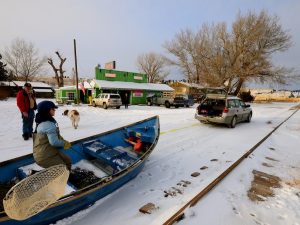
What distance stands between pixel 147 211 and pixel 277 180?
3.45 m

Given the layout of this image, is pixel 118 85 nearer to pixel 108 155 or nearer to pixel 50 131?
pixel 108 155

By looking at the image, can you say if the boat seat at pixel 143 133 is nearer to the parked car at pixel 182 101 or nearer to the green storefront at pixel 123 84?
the parked car at pixel 182 101

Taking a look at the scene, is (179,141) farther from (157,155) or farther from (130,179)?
(130,179)

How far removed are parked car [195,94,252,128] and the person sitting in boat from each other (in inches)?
337

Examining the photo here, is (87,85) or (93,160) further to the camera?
(87,85)

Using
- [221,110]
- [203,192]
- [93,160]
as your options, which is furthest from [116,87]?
[203,192]

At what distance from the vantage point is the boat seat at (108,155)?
4.57m

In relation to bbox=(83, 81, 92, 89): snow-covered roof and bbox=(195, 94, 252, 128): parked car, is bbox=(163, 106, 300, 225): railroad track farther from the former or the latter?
bbox=(83, 81, 92, 89): snow-covered roof

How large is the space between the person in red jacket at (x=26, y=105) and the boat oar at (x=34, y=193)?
542 centimetres

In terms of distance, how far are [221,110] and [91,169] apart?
8.11 meters

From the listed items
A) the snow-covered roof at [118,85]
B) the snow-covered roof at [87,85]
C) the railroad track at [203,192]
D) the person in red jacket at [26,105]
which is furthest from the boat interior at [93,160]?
the snow-covered roof at [87,85]

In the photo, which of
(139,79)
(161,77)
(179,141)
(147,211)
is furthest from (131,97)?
(161,77)

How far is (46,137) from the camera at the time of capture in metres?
3.55

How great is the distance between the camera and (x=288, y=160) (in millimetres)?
6480
